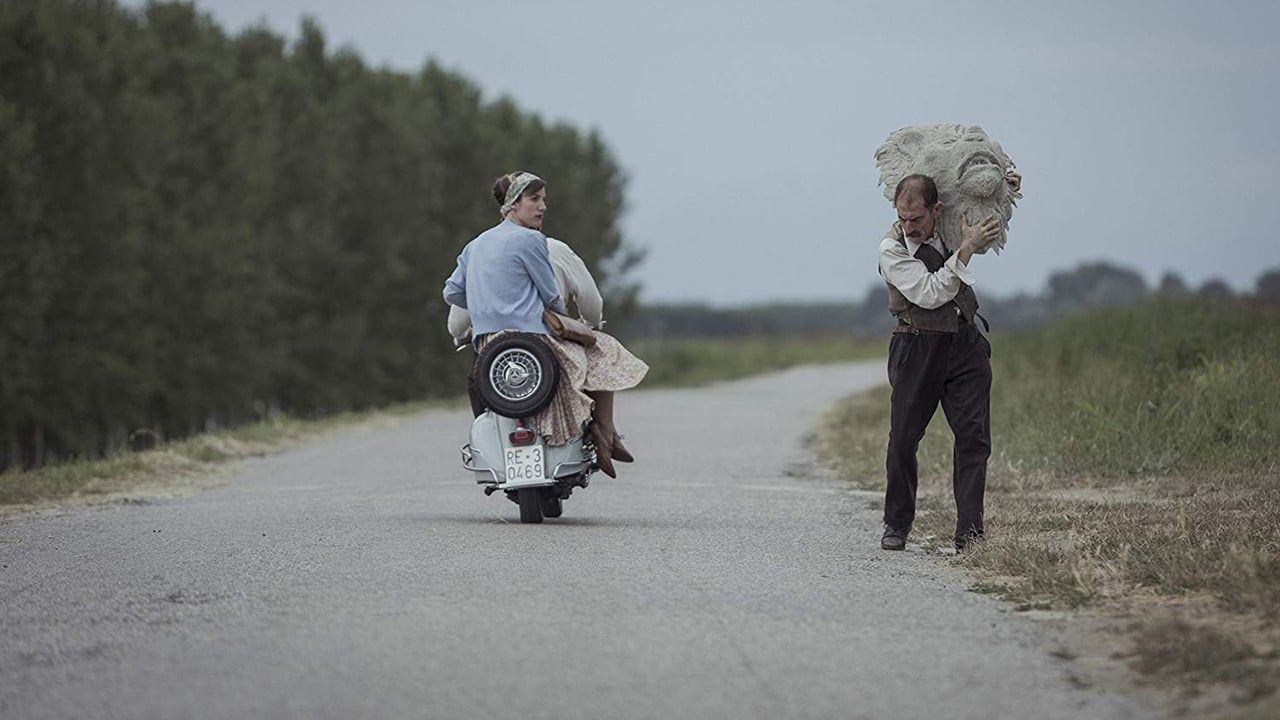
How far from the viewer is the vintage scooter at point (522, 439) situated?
10711 millimetres

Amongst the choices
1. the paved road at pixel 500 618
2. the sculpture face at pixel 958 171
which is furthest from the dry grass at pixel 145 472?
the sculpture face at pixel 958 171

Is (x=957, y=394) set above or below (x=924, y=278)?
below

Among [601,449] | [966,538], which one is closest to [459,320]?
[601,449]

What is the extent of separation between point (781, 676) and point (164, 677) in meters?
1.98

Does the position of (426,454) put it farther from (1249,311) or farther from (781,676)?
(781,676)

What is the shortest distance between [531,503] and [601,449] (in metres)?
0.54

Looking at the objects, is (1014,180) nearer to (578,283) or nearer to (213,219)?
(578,283)

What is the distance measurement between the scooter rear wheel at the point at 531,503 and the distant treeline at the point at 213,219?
1823 cm

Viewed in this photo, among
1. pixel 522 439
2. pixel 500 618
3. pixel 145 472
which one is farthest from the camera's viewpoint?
pixel 145 472

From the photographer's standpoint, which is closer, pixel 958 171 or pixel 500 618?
pixel 500 618

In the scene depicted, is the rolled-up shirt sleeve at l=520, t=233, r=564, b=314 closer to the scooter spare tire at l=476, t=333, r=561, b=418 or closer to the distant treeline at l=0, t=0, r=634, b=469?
the scooter spare tire at l=476, t=333, r=561, b=418

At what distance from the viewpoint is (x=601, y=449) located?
438 inches

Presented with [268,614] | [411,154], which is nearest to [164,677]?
[268,614]

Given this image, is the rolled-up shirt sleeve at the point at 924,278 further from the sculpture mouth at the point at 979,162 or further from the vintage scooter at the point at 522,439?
the vintage scooter at the point at 522,439
